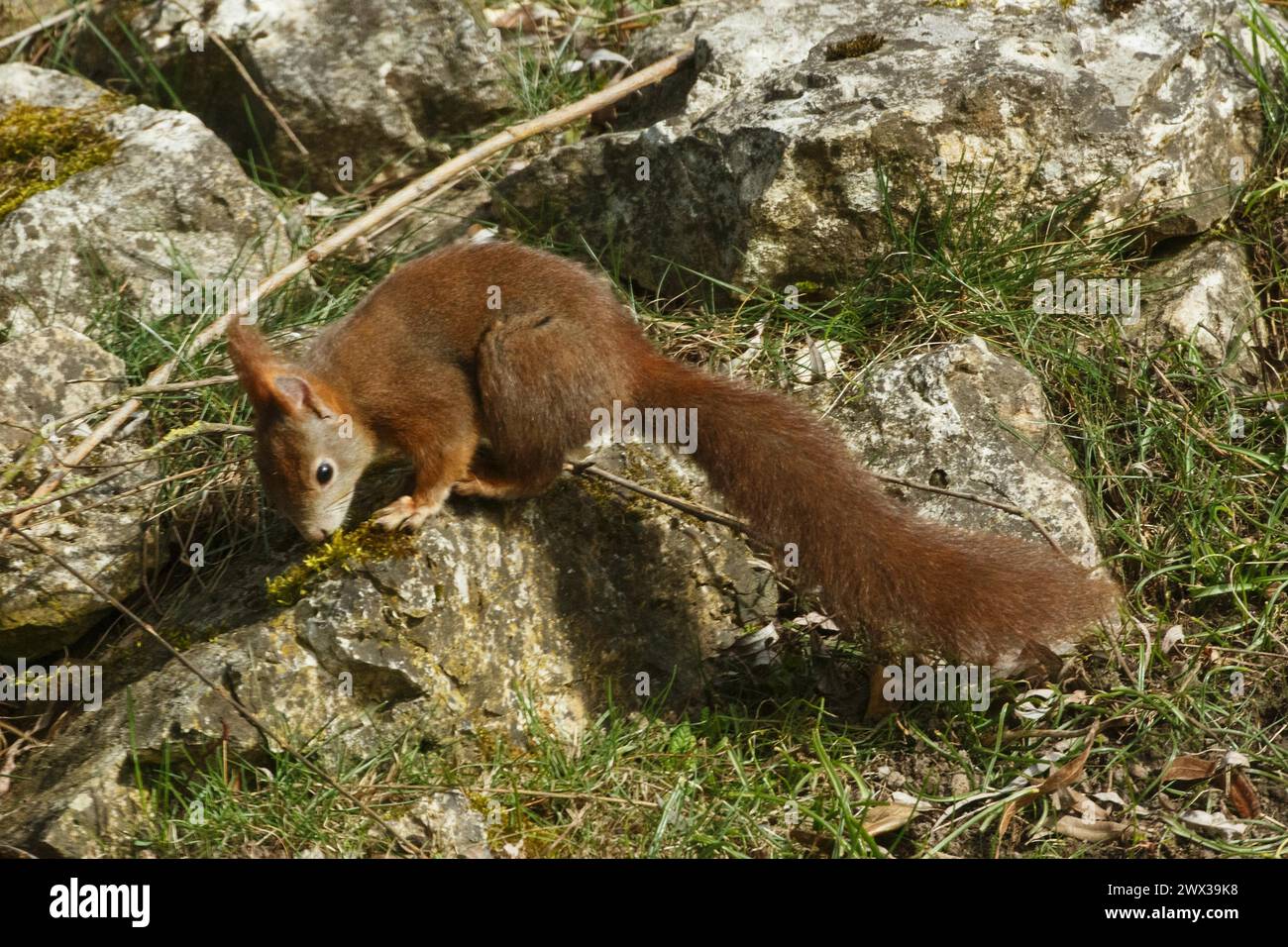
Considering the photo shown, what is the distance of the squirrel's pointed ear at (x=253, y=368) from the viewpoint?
374 centimetres

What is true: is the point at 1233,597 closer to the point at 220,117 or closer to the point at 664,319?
the point at 664,319

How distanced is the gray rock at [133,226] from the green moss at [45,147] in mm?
46

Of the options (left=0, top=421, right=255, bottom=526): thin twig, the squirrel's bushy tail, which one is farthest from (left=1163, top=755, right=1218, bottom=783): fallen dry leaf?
(left=0, top=421, right=255, bottom=526): thin twig

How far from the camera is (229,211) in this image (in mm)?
5562

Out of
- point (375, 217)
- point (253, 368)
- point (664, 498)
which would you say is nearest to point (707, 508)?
point (664, 498)

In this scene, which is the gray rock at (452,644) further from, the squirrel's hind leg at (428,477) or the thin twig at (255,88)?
the thin twig at (255,88)

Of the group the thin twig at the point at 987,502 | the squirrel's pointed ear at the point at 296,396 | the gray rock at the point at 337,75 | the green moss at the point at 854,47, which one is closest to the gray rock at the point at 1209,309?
the thin twig at the point at 987,502

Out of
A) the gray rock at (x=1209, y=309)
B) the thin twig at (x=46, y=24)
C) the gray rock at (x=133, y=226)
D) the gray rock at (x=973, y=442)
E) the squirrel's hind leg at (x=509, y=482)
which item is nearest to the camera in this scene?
the squirrel's hind leg at (x=509, y=482)

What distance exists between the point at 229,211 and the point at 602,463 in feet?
7.40

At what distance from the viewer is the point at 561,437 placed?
3.95 m

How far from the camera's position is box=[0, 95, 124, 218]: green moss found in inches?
216

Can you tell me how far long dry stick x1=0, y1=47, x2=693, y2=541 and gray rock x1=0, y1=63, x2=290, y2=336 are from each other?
324mm
